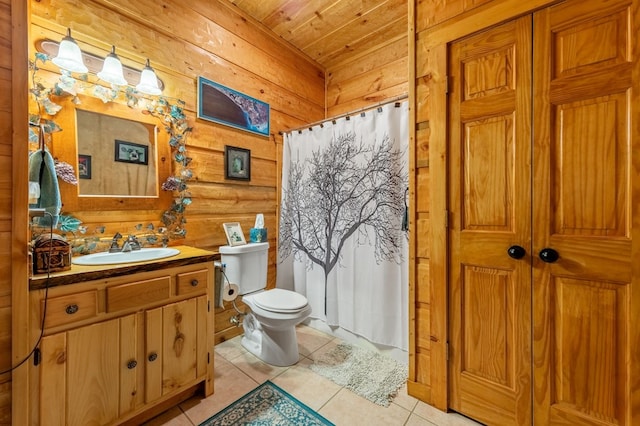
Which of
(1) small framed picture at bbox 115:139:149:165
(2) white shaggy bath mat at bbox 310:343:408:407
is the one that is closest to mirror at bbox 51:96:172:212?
(1) small framed picture at bbox 115:139:149:165

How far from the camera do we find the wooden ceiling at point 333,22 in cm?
224

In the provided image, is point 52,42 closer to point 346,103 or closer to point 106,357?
point 106,357

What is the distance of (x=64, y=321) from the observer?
1.12m

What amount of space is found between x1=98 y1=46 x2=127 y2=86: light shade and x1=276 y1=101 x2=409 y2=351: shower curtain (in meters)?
1.34

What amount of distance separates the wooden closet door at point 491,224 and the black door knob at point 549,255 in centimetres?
7

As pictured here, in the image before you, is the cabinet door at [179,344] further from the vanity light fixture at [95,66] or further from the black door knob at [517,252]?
the black door knob at [517,252]

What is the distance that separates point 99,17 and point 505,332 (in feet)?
9.25

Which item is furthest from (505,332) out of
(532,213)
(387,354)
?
(387,354)

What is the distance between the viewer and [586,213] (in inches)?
44.8

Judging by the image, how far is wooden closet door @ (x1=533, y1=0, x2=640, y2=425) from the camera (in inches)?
42.0

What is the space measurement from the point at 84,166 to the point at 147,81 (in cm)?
64

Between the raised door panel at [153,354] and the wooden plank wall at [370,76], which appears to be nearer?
the raised door panel at [153,354]

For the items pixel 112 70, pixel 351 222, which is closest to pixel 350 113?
pixel 351 222

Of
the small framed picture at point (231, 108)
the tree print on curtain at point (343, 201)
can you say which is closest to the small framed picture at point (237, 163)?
the small framed picture at point (231, 108)
